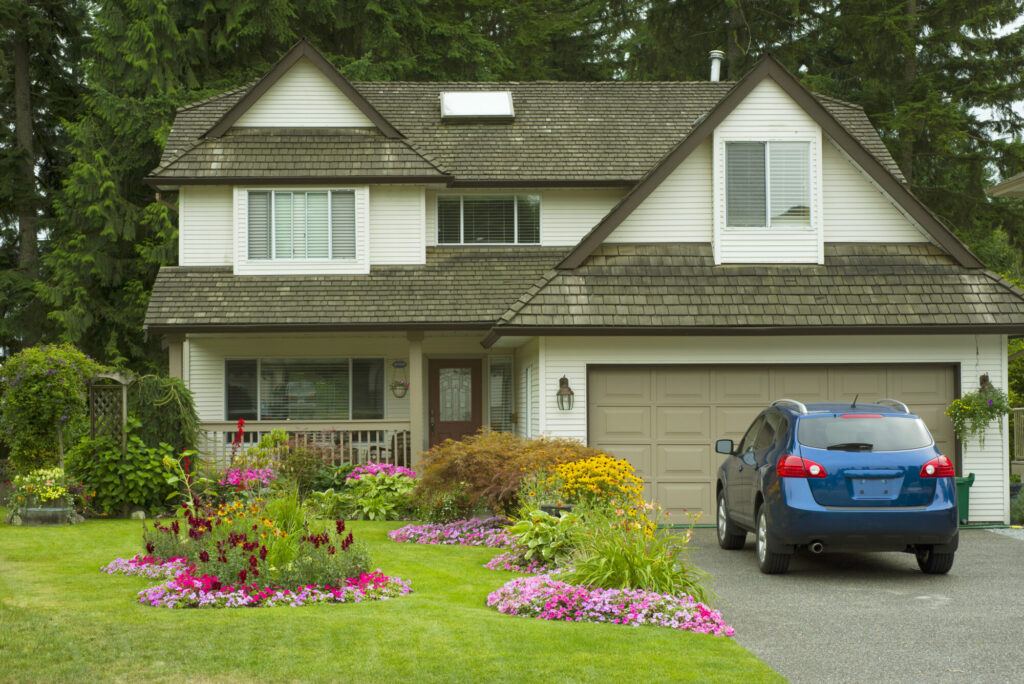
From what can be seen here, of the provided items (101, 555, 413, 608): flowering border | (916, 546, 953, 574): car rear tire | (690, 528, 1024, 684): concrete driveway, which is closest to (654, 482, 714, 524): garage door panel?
(690, 528, 1024, 684): concrete driveway

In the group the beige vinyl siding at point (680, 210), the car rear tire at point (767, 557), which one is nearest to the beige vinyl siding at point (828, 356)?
the beige vinyl siding at point (680, 210)

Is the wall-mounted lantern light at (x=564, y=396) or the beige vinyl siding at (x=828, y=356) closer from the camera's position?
the wall-mounted lantern light at (x=564, y=396)

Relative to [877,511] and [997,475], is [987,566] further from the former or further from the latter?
[997,475]

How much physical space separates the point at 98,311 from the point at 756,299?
18.9 m

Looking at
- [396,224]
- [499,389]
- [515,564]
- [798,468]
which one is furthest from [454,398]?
[798,468]

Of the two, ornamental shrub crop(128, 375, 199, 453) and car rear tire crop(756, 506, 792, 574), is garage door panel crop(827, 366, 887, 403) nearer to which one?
car rear tire crop(756, 506, 792, 574)

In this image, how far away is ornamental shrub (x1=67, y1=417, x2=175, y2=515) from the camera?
54.4 ft

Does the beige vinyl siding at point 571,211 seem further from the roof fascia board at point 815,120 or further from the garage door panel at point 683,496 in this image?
the garage door panel at point 683,496

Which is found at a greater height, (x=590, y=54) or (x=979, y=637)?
(x=590, y=54)

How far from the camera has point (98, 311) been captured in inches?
1171

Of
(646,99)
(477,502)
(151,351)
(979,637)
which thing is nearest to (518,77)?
(646,99)

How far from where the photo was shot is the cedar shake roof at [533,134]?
21.1 meters

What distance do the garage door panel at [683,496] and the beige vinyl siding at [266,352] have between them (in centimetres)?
594

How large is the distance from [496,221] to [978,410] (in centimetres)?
939
